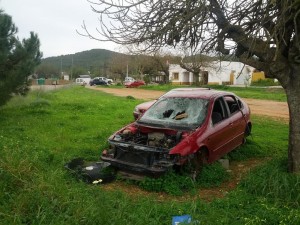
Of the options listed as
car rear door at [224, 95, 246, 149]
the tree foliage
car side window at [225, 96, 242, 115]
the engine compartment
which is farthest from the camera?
the tree foliage

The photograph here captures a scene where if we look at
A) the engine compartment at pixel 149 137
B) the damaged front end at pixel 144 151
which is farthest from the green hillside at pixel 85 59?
the damaged front end at pixel 144 151

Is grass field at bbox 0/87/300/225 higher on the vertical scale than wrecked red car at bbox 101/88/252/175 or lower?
lower

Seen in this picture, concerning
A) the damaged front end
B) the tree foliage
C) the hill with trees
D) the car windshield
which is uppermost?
the hill with trees

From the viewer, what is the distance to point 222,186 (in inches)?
251

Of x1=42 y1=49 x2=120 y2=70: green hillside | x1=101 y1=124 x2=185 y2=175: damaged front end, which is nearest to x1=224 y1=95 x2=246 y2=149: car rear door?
x1=101 y1=124 x2=185 y2=175: damaged front end

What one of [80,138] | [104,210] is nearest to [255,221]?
[104,210]

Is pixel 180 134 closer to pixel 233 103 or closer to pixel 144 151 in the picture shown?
pixel 144 151

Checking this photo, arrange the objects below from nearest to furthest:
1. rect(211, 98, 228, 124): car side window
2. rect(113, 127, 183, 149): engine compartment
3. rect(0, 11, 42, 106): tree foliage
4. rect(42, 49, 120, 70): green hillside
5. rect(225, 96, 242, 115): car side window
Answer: rect(113, 127, 183, 149): engine compartment, rect(211, 98, 228, 124): car side window, rect(225, 96, 242, 115): car side window, rect(0, 11, 42, 106): tree foliage, rect(42, 49, 120, 70): green hillside

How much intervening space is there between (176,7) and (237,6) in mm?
1082

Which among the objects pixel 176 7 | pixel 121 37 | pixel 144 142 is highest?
pixel 176 7

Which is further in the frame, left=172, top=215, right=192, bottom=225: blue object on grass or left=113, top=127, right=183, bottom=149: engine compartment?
left=113, top=127, right=183, bottom=149: engine compartment

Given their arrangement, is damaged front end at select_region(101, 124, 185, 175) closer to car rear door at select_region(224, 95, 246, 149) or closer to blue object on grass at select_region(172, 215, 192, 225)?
blue object on grass at select_region(172, 215, 192, 225)

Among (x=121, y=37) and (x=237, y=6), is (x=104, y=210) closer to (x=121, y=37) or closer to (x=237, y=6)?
(x=121, y=37)

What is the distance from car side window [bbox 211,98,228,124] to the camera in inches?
293
